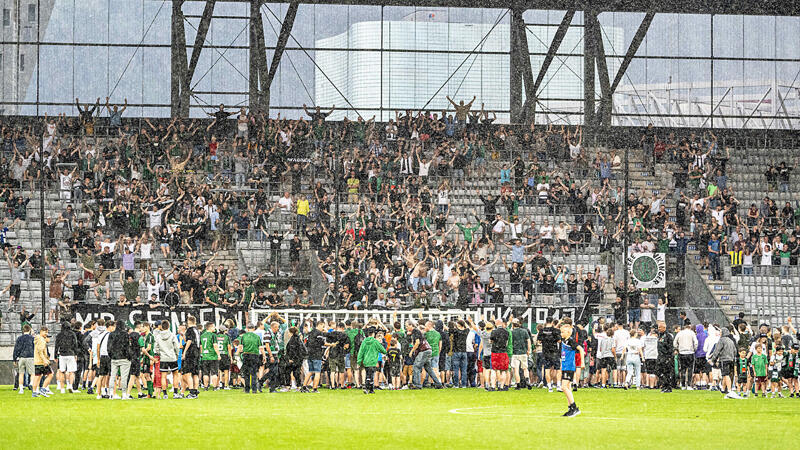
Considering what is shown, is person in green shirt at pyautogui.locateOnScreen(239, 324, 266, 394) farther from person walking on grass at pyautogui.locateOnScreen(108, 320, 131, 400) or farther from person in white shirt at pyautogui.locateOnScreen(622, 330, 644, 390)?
person in white shirt at pyautogui.locateOnScreen(622, 330, 644, 390)

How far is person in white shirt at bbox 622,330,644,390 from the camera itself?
2866 cm

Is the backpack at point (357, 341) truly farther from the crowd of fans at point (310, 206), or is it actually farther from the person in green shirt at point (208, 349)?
the crowd of fans at point (310, 206)

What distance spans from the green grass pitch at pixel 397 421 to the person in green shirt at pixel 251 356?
0.36 meters

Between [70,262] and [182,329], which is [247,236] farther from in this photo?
[182,329]

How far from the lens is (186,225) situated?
3641 cm

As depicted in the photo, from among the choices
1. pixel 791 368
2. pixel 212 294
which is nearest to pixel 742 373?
pixel 791 368

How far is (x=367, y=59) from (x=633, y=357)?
2363 cm

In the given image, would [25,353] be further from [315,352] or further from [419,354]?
[419,354]

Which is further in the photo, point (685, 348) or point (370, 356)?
point (685, 348)

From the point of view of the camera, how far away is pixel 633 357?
28734 millimetres

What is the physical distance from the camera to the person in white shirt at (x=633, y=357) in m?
28.7

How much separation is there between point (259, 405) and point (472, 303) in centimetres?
1175

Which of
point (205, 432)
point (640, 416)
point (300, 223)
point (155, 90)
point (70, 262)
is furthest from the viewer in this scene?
point (155, 90)

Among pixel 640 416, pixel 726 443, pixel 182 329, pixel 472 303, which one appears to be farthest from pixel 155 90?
pixel 726 443
